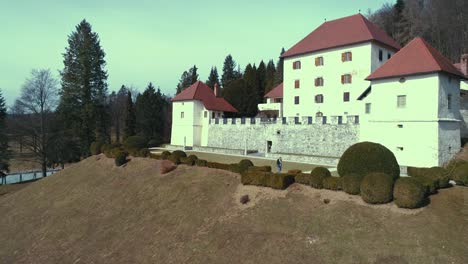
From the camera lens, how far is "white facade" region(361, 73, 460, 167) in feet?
75.9

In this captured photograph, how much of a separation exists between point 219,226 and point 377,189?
7844mm

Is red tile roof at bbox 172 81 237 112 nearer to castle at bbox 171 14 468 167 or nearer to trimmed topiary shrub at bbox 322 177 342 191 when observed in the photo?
castle at bbox 171 14 468 167

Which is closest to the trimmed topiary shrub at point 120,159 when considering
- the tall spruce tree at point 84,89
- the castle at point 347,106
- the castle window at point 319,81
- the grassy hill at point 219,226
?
the grassy hill at point 219,226

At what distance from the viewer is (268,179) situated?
65.1ft

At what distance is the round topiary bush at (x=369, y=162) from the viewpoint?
17500 millimetres

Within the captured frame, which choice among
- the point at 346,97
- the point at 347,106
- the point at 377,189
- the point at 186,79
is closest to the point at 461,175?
the point at 377,189

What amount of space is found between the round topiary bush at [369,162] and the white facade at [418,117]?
7340mm

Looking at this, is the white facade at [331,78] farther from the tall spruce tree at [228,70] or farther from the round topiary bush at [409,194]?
the tall spruce tree at [228,70]

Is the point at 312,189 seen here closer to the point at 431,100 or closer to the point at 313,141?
the point at 431,100

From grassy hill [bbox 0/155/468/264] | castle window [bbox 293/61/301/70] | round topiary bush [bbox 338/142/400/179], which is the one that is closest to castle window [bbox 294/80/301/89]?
castle window [bbox 293/61/301/70]

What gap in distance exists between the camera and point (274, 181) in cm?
1953

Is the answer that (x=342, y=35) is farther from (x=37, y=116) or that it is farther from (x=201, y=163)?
(x=37, y=116)

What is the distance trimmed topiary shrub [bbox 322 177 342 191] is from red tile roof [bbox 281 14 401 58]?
22390 mm

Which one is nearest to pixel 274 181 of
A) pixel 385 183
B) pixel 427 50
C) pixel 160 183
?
pixel 385 183
